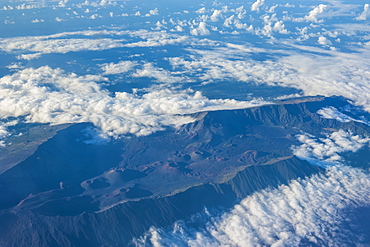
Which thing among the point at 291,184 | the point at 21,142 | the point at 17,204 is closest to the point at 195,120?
the point at 291,184

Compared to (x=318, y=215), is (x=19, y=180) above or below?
above

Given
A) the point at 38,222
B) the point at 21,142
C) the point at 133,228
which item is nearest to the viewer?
the point at 38,222

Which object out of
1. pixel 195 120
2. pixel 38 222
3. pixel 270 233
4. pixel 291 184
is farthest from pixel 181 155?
pixel 38 222

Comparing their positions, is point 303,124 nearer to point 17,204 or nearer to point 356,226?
point 356,226

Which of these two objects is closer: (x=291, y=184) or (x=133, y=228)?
(x=133, y=228)

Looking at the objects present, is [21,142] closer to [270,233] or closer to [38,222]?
[38,222]

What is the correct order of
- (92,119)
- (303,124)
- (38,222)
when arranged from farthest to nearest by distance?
(303,124) → (92,119) → (38,222)
